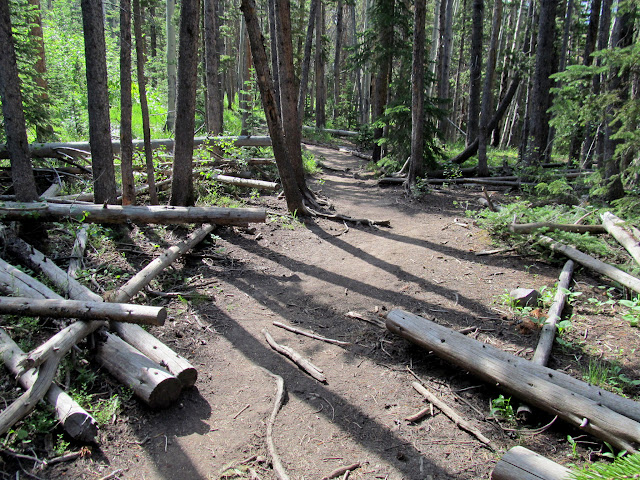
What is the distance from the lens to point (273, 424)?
3.96m

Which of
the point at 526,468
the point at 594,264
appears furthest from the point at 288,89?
the point at 526,468

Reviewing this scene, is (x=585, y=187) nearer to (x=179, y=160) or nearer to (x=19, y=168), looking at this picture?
(x=179, y=160)

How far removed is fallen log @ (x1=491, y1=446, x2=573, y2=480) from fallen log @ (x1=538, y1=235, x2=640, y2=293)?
397cm

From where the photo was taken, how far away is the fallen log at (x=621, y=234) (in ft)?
20.9

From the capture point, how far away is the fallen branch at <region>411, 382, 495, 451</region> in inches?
147

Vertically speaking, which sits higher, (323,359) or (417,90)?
(417,90)

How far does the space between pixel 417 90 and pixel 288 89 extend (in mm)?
3899

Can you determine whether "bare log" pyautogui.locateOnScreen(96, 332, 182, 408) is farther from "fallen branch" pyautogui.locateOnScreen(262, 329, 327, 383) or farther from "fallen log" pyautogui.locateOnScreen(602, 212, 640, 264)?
"fallen log" pyautogui.locateOnScreen(602, 212, 640, 264)

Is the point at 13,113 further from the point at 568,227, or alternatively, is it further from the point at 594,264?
the point at 568,227

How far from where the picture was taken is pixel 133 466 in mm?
3393

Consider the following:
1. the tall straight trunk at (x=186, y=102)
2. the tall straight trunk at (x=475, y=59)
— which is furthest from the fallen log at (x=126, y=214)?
the tall straight trunk at (x=475, y=59)

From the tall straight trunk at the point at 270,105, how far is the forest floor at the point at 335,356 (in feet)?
3.72

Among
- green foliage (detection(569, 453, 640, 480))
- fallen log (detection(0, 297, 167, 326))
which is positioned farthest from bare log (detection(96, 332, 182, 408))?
green foliage (detection(569, 453, 640, 480))

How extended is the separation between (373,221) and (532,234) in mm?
3478
